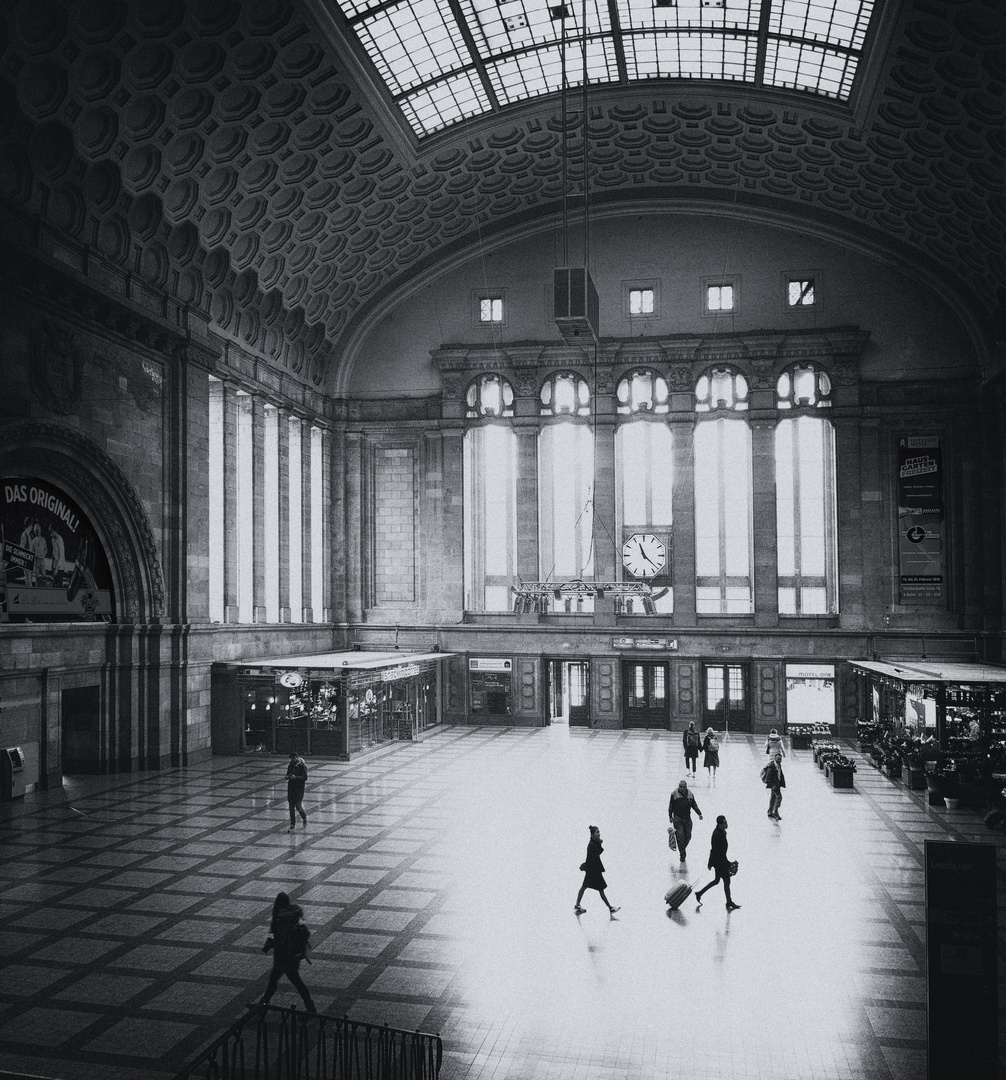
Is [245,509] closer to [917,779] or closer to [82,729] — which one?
[82,729]

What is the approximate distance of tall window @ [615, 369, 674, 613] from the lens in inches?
1371

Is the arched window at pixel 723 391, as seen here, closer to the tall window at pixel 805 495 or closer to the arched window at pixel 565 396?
→ the tall window at pixel 805 495

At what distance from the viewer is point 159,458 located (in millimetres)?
25406

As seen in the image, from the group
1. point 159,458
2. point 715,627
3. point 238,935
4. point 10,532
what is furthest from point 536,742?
point 238,935

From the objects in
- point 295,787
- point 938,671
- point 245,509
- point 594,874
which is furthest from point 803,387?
point 594,874

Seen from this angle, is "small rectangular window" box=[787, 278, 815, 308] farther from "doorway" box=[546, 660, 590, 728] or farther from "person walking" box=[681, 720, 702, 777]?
"person walking" box=[681, 720, 702, 777]

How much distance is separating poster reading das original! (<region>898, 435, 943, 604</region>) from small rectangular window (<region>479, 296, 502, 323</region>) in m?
14.8

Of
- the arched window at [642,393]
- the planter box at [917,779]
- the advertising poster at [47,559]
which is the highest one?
the arched window at [642,393]

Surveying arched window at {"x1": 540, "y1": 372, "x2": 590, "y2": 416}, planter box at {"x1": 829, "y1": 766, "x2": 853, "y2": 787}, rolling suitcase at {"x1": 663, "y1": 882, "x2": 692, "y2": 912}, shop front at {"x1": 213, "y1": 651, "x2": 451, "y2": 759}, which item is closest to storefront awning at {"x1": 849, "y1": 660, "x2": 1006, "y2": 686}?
planter box at {"x1": 829, "y1": 766, "x2": 853, "y2": 787}

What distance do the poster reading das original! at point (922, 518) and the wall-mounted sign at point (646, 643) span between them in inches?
308

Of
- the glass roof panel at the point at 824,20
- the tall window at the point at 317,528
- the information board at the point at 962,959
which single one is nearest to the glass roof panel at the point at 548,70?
the glass roof panel at the point at 824,20

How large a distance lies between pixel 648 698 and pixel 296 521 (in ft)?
45.0

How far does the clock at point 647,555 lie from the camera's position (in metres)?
34.1

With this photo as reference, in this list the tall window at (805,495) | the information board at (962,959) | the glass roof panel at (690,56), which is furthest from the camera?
the tall window at (805,495)
